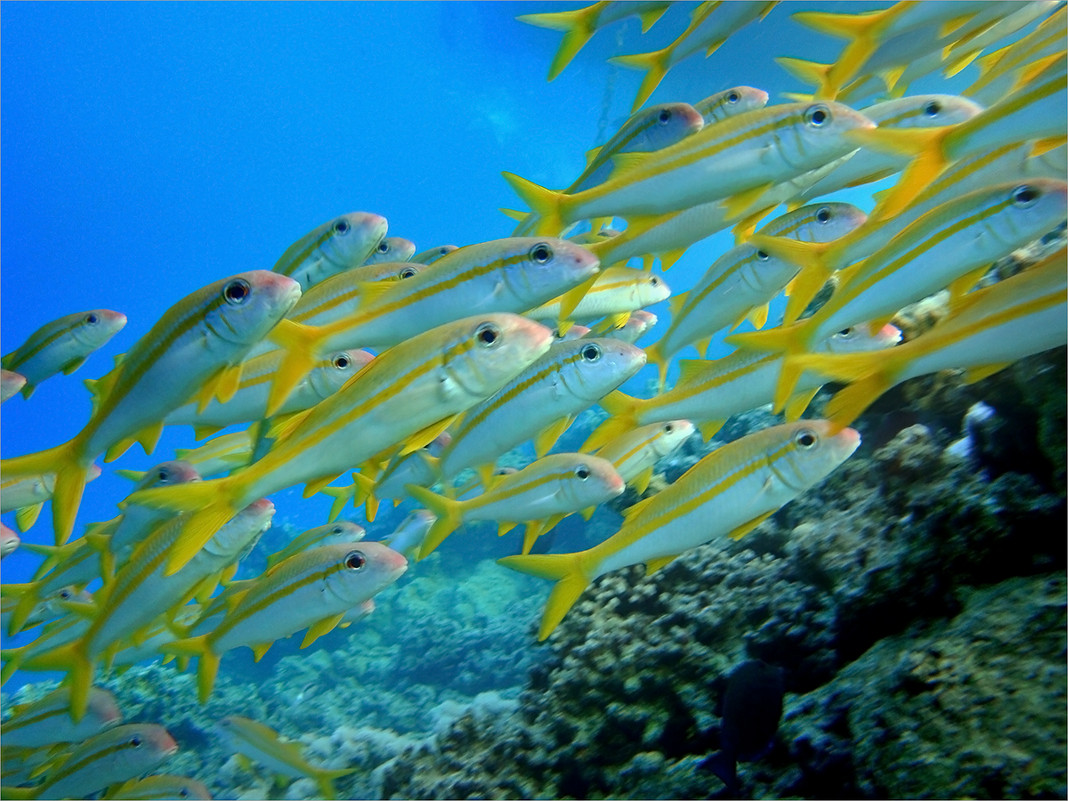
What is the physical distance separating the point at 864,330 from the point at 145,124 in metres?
92.9

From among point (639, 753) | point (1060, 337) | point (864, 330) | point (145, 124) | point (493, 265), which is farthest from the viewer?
point (145, 124)

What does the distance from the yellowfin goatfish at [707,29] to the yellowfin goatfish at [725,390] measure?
58.7 inches

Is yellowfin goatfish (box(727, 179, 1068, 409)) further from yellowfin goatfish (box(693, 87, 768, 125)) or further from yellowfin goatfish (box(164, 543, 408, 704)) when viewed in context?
yellowfin goatfish (box(164, 543, 408, 704))

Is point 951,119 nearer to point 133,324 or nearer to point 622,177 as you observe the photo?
point 622,177

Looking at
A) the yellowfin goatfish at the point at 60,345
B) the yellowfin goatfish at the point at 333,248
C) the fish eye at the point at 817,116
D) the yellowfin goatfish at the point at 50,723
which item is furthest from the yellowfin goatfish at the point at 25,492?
the fish eye at the point at 817,116

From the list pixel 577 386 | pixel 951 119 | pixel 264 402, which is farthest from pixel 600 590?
pixel 951 119

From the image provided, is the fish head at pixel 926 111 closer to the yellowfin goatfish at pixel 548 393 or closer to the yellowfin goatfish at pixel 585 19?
the yellowfin goatfish at pixel 585 19

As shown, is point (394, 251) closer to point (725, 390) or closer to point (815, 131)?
point (725, 390)

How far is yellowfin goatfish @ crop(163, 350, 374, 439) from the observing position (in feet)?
9.85

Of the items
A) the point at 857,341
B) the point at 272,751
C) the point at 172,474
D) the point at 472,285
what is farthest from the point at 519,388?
the point at 272,751

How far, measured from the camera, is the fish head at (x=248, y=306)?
2201mm

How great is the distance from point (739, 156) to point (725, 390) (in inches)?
45.4

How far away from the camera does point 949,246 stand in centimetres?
200

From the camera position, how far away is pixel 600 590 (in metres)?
5.14
